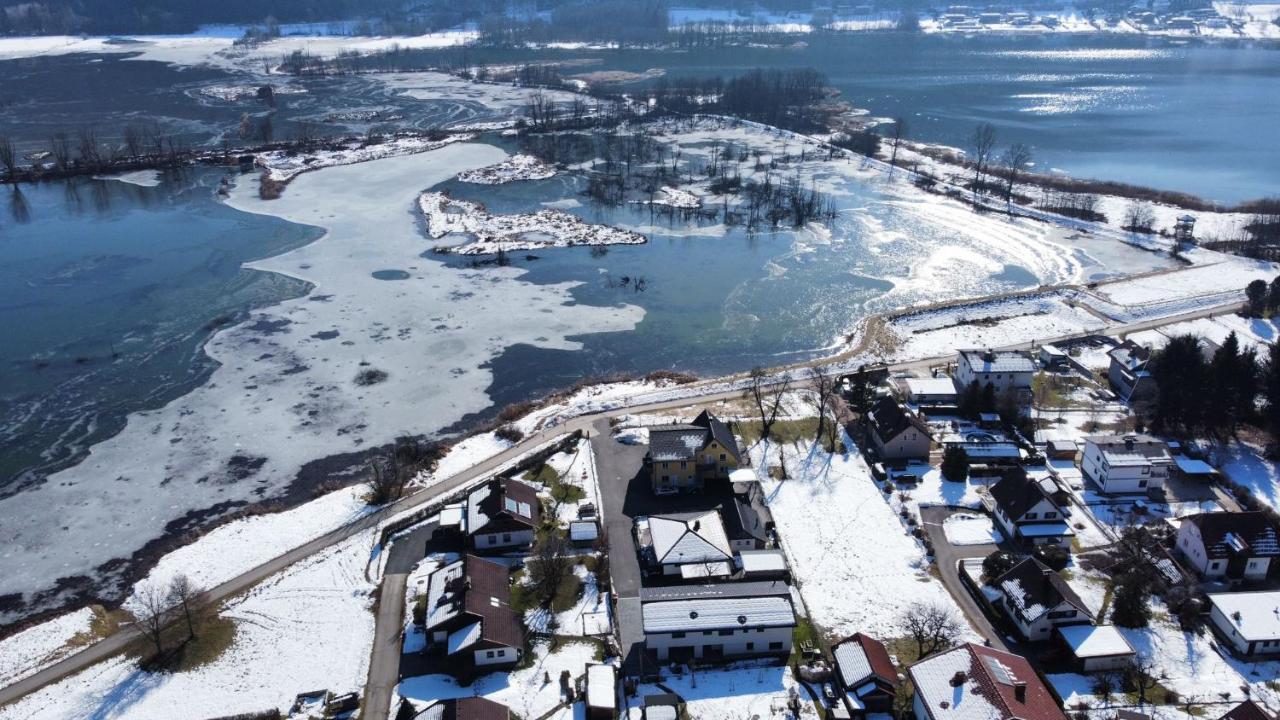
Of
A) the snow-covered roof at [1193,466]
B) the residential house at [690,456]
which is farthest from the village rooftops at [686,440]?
the snow-covered roof at [1193,466]

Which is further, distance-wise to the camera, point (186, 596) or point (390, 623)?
point (186, 596)

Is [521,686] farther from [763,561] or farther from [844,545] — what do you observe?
[844,545]

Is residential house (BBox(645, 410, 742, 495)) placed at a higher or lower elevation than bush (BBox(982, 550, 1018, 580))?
higher

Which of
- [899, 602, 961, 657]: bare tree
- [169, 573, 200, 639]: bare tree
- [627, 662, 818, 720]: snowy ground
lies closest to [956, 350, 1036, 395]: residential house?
[899, 602, 961, 657]: bare tree

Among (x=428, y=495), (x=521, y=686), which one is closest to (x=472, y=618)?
(x=521, y=686)

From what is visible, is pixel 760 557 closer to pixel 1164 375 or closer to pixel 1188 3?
pixel 1164 375

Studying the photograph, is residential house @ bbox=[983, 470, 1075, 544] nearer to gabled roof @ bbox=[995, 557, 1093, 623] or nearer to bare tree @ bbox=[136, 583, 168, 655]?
gabled roof @ bbox=[995, 557, 1093, 623]
